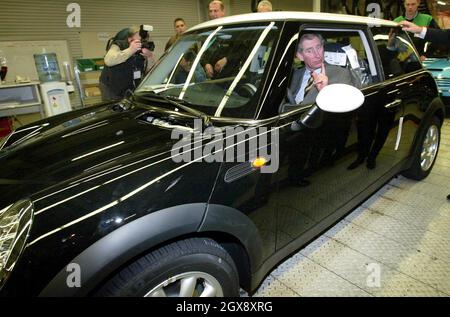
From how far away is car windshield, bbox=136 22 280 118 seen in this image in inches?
63.8

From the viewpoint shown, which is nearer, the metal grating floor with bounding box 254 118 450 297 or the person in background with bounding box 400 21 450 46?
the metal grating floor with bounding box 254 118 450 297

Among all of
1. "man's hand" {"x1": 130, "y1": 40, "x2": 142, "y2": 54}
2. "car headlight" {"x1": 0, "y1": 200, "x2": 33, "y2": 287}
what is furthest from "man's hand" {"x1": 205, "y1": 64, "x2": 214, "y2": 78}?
"man's hand" {"x1": 130, "y1": 40, "x2": 142, "y2": 54}

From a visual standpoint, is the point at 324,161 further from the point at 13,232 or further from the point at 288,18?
the point at 13,232

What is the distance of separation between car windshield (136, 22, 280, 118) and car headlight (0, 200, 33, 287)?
928 mm

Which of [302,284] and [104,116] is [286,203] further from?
[104,116]

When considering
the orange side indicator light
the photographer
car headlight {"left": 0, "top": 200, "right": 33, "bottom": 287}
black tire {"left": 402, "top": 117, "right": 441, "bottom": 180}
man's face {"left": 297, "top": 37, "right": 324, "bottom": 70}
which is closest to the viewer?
car headlight {"left": 0, "top": 200, "right": 33, "bottom": 287}

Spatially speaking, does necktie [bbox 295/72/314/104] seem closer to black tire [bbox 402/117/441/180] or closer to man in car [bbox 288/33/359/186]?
man in car [bbox 288/33/359/186]

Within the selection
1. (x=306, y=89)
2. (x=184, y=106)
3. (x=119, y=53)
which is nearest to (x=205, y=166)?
(x=184, y=106)

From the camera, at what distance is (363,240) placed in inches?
95.9

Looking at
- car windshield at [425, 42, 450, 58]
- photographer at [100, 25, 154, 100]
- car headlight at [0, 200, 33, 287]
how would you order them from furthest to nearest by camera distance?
car windshield at [425, 42, 450, 58], photographer at [100, 25, 154, 100], car headlight at [0, 200, 33, 287]
